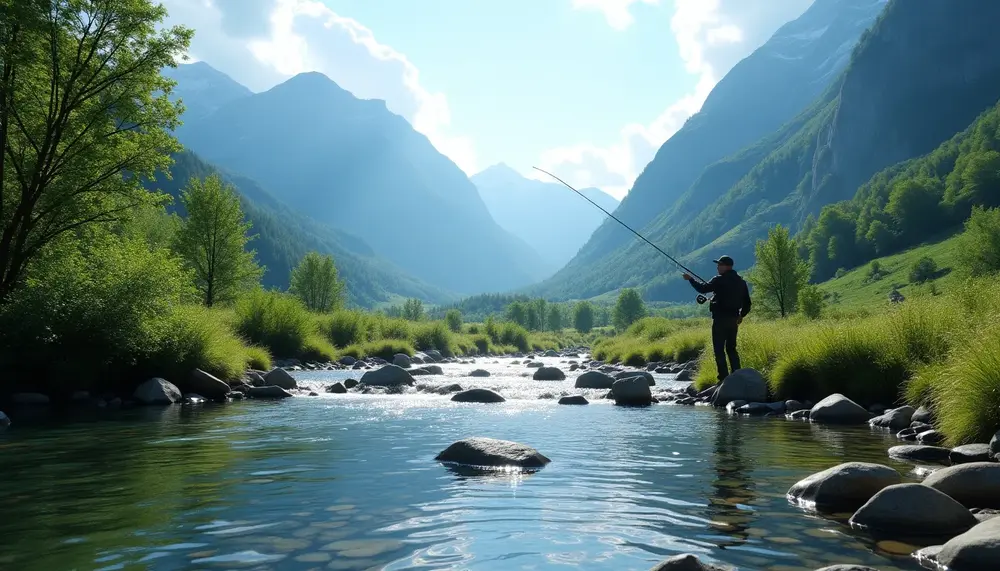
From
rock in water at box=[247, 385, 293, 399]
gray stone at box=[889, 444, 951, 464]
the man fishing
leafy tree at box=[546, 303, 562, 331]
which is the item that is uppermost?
leafy tree at box=[546, 303, 562, 331]

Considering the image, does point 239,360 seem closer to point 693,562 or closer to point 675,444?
point 675,444

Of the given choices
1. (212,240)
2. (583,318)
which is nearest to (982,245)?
(212,240)

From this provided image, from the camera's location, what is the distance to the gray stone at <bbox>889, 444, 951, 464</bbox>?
355 inches

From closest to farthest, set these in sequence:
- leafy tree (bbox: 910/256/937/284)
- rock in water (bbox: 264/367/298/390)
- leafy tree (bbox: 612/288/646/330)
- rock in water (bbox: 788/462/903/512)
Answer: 1. rock in water (bbox: 788/462/903/512)
2. rock in water (bbox: 264/367/298/390)
3. leafy tree (bbox: 910/256/937/284)
4. leafy tree (bbox: 612/288/646/330)

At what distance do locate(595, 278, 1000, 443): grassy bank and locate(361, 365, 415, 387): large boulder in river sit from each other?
10.4 m

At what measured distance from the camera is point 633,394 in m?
18.2

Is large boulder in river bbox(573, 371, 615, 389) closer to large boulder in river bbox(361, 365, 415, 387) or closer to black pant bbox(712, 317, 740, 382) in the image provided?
large boulder in river bbox(361, 365, 415, 387)

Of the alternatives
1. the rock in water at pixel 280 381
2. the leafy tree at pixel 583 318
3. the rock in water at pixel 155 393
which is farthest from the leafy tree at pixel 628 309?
the rock in water at pixel 155 393

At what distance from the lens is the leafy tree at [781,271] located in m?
53.6

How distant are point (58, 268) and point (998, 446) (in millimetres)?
→ 20312

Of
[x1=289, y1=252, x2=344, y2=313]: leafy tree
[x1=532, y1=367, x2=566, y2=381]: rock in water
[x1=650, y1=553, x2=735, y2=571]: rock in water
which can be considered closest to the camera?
[x1=650, y1=553, x2=735, y2=571]: rock in water

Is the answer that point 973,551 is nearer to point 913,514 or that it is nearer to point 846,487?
point 913,514

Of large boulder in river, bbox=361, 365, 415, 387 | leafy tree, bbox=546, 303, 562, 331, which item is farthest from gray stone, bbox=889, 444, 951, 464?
leafy tree, bbox=546, 303, 562, 331

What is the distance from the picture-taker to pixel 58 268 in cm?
1784
